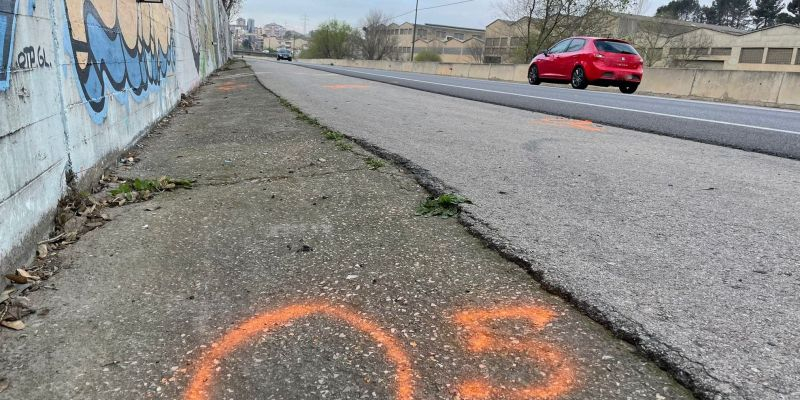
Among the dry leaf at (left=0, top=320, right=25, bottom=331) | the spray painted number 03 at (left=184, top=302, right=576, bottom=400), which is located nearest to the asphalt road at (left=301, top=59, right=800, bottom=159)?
the spray painted number 03 at (left=184, top=302, right=576, bottom=400)

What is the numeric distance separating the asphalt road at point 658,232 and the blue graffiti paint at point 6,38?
2.70m

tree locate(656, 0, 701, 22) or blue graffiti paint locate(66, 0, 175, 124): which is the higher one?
tree locate(656, 0, 701, 22)

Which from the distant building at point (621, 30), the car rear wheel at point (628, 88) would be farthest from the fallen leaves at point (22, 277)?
the distant building at point (621, 30)

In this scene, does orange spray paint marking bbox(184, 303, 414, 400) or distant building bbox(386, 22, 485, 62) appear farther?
distant building bbox(386, 22, 485, 62)

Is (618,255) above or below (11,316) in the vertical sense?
above

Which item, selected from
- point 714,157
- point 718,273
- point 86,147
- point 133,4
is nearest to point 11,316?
point 86,147

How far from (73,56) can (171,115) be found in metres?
5.20

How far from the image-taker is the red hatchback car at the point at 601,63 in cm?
1464

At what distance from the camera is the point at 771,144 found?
239 inches

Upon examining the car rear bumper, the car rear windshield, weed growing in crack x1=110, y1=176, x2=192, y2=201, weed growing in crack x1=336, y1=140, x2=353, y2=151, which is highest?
the car rear windshield

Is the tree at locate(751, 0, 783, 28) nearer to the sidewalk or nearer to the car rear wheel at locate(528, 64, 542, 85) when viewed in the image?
the car rear wheel at locate(528, 64, 542, 85)

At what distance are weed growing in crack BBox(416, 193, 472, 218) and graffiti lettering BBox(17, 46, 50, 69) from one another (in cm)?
250

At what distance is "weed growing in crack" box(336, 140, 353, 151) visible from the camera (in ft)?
17.6

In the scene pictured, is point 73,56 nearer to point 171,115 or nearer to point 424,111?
point 171,115
